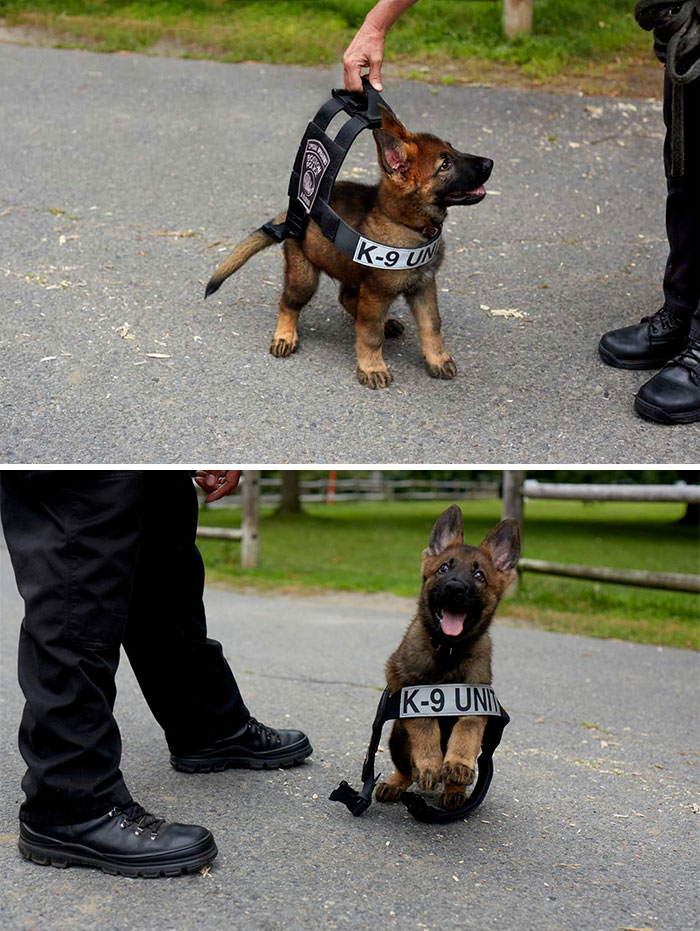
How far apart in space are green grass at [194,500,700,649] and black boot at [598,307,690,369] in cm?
108

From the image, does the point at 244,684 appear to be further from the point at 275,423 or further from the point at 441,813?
the point at 441,813

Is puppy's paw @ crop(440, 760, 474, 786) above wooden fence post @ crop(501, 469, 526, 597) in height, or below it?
above

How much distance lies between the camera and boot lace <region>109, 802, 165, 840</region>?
2.60 metres

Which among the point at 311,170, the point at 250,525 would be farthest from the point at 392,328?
the point at 250,525

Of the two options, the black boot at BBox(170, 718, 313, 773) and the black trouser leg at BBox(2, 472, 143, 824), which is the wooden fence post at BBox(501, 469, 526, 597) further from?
the black trouser leg at BBox(2, 472, 143, 824)

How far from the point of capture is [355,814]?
289 centimetres

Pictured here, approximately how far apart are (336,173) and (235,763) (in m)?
2.17

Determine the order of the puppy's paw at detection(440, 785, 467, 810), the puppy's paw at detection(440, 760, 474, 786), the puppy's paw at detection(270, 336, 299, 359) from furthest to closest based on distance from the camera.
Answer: the puppy's paw at detection(270, 336, 299, 359) < the puppy's paw at detection(440, 785, 467, 810) < the puppy's paw at detection(440, 760, 474, 786)

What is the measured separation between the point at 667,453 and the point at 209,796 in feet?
7.33

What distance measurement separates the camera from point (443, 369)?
15.0 feet

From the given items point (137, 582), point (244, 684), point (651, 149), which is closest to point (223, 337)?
point (244, 684)

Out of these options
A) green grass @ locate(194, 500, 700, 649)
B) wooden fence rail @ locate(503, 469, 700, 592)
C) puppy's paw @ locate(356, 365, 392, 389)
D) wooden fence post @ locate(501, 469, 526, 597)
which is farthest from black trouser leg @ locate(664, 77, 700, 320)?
wooden fence post @ locate(501, 469, 526, 597)

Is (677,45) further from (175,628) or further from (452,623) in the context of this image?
(175,628)

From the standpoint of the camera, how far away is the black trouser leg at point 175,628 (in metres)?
3.02
